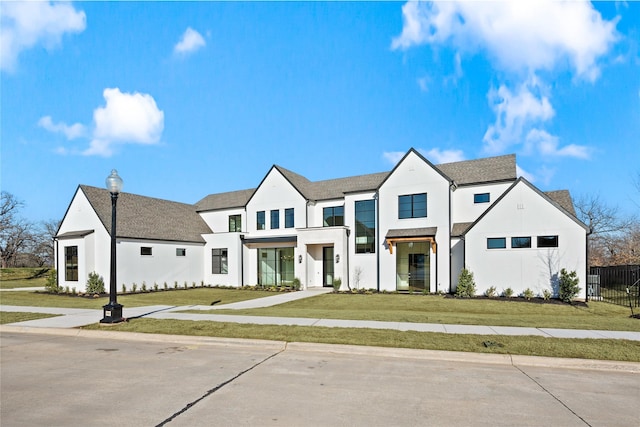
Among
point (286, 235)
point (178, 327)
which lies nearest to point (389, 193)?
point (286, 235)

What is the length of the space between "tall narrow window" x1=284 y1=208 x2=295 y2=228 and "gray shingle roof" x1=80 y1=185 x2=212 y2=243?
767 centimetres

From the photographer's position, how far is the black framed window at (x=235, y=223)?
32.6 m

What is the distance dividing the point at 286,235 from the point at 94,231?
13225mm

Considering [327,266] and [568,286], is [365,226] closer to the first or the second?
[327,266]

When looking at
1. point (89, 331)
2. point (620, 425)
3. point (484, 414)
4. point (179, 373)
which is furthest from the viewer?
point (89, 331)

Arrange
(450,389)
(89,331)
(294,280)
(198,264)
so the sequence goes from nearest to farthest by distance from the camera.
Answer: (450,389)
(89,331)
(294,280)
(198,264)

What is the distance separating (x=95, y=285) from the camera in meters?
23.7

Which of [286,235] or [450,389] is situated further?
[286,235]

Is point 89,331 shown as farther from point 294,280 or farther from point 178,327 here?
point 294,280

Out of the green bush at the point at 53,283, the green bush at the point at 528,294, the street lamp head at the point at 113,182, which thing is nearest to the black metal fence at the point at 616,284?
the green bush at the point at 528,294

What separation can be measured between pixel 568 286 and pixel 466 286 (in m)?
4.76

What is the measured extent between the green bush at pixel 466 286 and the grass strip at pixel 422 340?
1191 cm

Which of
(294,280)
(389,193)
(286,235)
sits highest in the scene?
(389,193)

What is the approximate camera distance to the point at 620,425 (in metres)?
4.79
